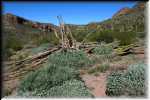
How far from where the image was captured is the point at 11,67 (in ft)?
31.8

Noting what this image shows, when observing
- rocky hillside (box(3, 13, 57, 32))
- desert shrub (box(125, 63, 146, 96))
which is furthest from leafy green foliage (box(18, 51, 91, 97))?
rocky hillside (box(3, 13, 57, 32))

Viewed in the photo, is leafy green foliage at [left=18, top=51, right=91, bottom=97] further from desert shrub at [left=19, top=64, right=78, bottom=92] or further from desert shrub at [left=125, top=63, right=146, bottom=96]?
desert shrub at [left=125, top=63, right=146, bottom=96]

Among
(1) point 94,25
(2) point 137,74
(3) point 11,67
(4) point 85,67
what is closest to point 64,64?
(4) point 85,67

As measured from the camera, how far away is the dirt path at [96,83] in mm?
5965

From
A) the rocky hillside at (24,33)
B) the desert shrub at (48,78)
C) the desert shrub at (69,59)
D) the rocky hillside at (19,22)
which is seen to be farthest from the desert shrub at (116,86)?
the rocky hillside at (19,22)

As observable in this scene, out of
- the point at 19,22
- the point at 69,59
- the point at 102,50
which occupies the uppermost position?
the point at 19,22

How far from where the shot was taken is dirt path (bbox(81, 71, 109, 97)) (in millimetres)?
5965

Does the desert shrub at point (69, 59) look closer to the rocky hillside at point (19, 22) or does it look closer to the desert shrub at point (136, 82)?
the desert shrub at point (136, 82)

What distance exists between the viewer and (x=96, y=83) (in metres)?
6.75

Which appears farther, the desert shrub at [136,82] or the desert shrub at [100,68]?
the desert shrub at [100,68]

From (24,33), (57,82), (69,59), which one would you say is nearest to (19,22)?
(24,33)

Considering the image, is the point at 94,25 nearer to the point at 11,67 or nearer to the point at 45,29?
the point at 45,29

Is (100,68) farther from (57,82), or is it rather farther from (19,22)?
(19,22)

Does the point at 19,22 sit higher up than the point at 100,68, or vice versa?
the point at 19,22
